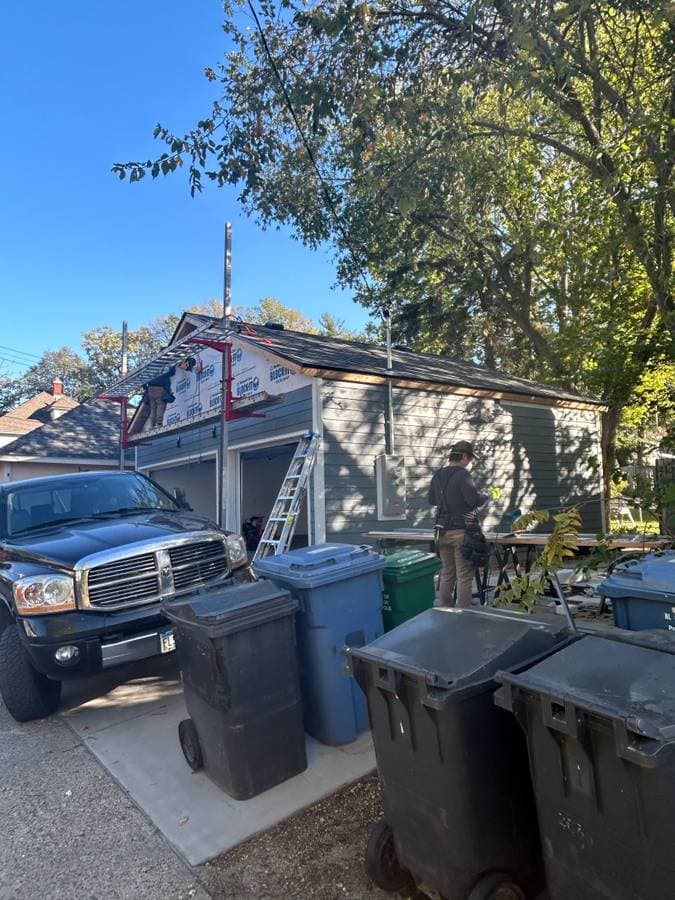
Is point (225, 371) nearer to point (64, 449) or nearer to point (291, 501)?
point (291, 501)

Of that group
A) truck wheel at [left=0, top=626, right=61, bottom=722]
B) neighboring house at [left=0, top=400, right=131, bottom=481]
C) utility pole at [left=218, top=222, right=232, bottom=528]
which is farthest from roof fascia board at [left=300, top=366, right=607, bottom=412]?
neighboring house at [left=0, top=400, right=131, bottom=481]

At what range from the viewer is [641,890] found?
1.63m

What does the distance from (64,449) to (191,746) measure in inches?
626

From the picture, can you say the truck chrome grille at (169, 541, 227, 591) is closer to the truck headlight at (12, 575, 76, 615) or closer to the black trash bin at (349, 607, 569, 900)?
the truck headlight at (12, 575, 76, 615)

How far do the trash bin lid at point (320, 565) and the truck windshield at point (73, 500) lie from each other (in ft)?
7.33

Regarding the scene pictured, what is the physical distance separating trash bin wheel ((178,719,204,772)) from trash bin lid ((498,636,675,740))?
2.26 metres

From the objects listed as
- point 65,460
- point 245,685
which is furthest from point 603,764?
point 65,460

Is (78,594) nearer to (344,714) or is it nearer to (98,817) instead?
(98,817)

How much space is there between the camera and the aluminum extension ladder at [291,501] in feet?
26.9

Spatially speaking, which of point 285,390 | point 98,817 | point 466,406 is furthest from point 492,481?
point 98,817

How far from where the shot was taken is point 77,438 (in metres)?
18.2

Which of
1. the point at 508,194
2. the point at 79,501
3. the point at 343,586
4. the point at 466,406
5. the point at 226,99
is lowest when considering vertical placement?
the point at 343,586

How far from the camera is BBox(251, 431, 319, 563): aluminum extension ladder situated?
26.9ft

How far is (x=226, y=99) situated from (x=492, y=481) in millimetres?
7517
